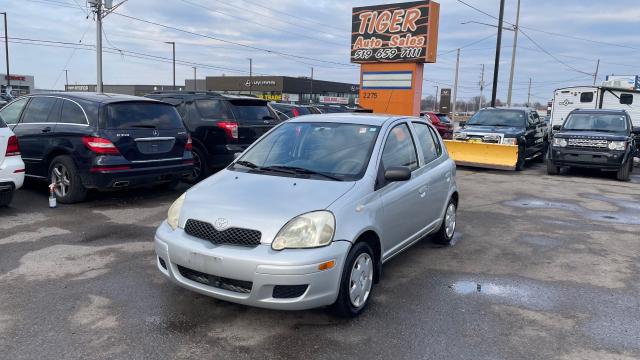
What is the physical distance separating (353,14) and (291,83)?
5470 cm

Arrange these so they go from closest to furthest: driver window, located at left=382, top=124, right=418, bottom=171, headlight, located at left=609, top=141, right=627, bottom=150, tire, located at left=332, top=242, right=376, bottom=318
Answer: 1. tire, located at left=332, top=242, right=376, bottom=318
2. driver window, located at left=382, top=124, right=418, bottom=171
3. headlight, located at left=609, top=141, right=627, bottom=150

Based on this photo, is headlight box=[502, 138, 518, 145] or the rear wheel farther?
headlight box=[502, 138, 518, 145]

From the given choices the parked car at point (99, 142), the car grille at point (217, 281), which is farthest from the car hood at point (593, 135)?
the car grille at point (217, 281)

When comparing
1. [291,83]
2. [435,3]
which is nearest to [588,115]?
[435,3]

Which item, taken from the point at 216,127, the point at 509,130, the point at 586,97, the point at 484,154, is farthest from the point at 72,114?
the point at 586,97

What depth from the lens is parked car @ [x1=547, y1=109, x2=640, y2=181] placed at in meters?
12.6

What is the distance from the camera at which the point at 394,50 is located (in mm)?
18125

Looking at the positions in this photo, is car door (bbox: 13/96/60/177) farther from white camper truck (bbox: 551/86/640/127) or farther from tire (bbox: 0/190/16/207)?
white camper truck (bbox: 551/86/640/127)

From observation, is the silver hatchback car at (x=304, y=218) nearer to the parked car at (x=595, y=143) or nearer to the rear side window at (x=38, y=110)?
the rear side window at (x=38, y=110)

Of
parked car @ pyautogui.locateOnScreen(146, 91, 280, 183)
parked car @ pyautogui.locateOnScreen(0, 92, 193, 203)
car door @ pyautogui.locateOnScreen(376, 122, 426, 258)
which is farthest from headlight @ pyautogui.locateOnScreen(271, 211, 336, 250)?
parked car @ pyautogui.locateOnScreen(146, 91, 280, 183)

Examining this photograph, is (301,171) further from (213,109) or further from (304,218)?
(213,109)

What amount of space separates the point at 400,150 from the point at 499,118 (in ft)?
37.8

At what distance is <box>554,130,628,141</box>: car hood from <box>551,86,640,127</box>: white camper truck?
321 inches

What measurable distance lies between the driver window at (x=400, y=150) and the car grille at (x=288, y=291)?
1547 mm
